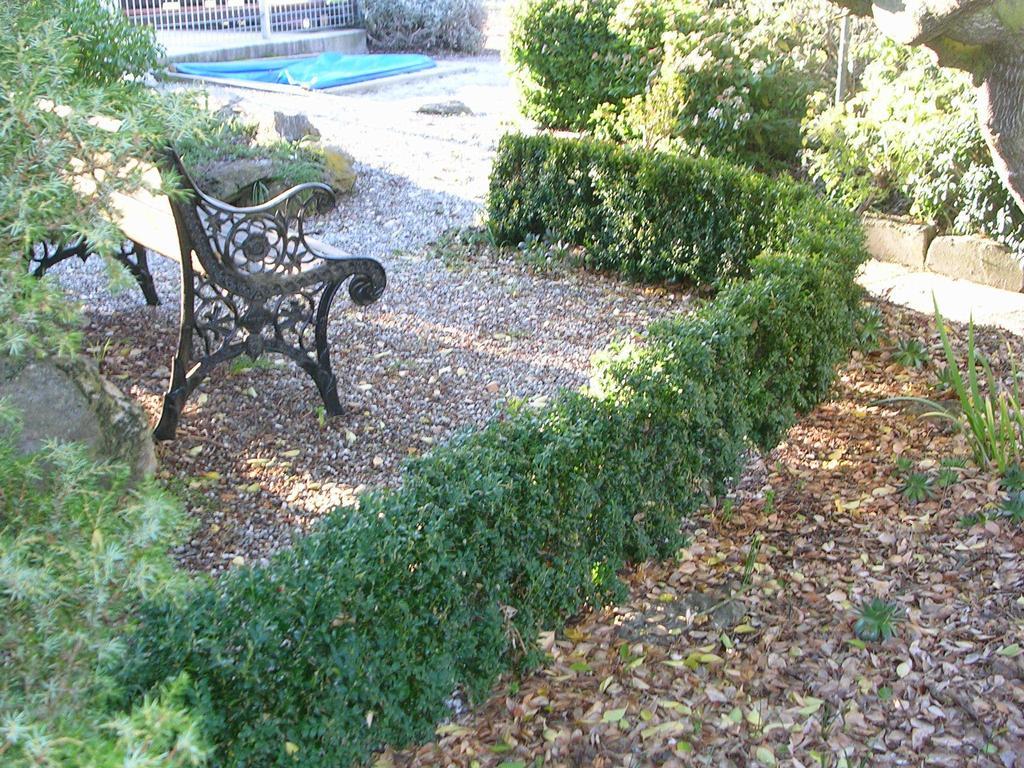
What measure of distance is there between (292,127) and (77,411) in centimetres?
580

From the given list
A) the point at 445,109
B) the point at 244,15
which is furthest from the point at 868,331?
the point at 244,15

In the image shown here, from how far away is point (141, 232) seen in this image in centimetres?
504

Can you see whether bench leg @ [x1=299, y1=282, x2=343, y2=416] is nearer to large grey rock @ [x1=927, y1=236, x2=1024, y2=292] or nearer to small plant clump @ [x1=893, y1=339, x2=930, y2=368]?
small plant clump @ [x1=893, y1=339, x2=930, y2=368]

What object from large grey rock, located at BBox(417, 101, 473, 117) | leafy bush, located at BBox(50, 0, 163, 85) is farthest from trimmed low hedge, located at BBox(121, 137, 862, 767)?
large grey rock, located at BBox(417, 101, 473, 117)

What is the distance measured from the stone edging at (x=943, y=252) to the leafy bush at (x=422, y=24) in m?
13.0

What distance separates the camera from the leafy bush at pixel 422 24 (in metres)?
18.8

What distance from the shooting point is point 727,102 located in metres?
8.93

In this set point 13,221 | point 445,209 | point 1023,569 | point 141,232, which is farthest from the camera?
point 445,209

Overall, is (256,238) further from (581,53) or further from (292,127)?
(581,53)

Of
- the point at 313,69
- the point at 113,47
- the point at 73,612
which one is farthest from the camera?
the point at 313,69

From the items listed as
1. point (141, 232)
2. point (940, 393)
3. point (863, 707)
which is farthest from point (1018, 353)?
point (141, 232)

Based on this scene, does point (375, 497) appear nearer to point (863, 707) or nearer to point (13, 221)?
point (13, 221)

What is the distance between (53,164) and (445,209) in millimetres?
6638

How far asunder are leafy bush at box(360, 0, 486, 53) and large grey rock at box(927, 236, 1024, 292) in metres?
13.5
